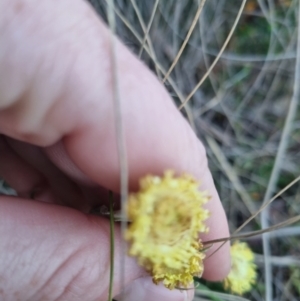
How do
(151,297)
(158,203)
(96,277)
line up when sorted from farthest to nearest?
(151,297)
(96,277)
(158,203)

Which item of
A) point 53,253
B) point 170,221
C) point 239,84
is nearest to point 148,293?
point 53,253

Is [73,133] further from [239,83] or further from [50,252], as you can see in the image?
[239,83]

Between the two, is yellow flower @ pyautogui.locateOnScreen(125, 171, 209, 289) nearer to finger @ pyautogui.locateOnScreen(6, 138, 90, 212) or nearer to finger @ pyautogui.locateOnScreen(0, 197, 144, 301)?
finger @ pyautogui.locateOnScreen(0, 197, 144, 301)

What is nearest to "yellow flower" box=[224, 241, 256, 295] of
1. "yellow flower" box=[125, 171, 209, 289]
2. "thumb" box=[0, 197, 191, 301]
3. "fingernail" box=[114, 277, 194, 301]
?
"fingernail" box=[114, 277, 194, 301]

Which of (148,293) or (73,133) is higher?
(73,133)

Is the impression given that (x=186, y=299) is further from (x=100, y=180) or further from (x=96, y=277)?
(x=100, y=180)

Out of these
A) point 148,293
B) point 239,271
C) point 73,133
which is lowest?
point 239,271

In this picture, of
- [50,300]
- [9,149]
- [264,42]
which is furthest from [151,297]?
[264,42]
